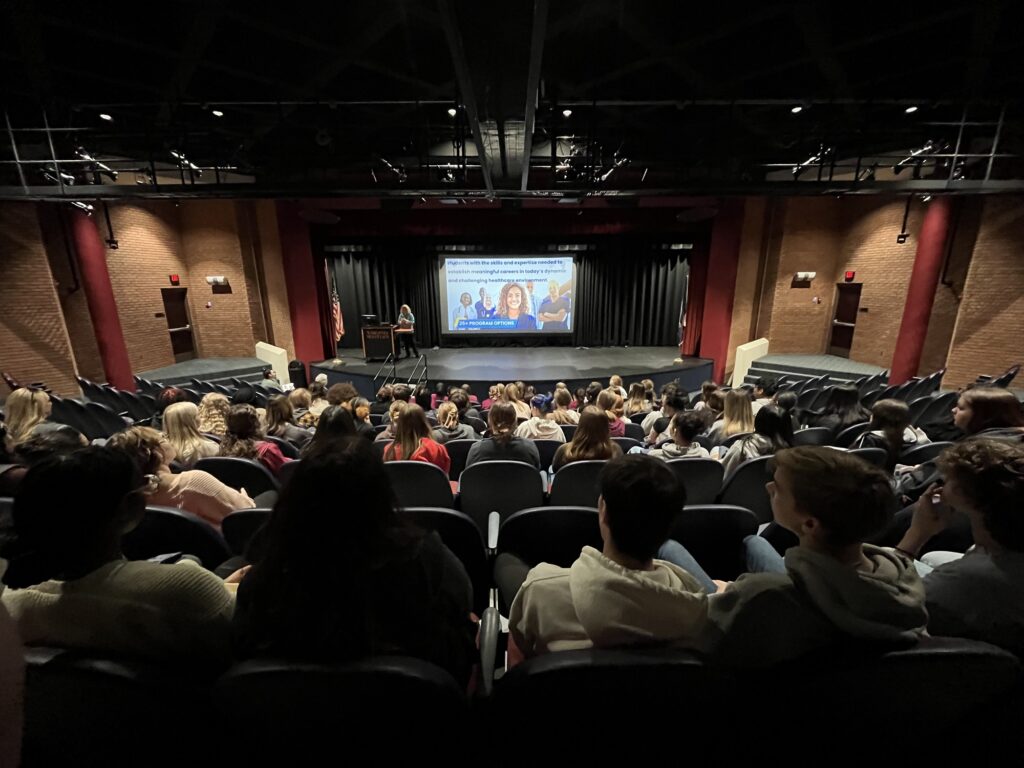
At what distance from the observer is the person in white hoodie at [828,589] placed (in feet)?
3.32

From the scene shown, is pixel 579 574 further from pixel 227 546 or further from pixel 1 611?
pixel 227 546

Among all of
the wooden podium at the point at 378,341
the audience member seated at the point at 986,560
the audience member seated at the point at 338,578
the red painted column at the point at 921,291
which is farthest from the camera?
the wooden podium at the point at 378,341

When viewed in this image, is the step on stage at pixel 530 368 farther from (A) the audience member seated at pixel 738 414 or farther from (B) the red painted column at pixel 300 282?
(A) the audience member seated at pixel 738 414

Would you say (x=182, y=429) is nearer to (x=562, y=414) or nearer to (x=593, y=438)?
(x=593, y=438)

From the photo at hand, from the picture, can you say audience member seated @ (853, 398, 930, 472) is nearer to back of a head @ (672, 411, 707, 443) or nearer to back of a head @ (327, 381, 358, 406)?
back of a head @ (672, 411, 707, 443)

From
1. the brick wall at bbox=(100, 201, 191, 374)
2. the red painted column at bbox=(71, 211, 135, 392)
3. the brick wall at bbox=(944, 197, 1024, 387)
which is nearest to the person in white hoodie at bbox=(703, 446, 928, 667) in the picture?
the brick wall at bbox=(944, 197, 1024, 387)

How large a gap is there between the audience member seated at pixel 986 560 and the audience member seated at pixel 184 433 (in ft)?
12.0

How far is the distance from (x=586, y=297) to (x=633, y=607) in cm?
1295

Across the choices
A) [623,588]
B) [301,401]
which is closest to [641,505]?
[623,588]

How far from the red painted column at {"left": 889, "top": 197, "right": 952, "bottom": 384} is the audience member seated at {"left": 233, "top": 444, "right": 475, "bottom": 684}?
11.3m

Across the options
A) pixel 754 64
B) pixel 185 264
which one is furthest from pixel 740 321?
pixel 185 264

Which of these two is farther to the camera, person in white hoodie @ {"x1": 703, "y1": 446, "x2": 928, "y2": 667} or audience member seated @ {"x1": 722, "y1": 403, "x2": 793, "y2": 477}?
audience member seated @ {"x1": 722, "y1": 403, "x2": 793, "y2": 477}

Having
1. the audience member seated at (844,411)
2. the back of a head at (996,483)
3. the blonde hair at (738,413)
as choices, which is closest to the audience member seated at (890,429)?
the blonde hair at (738,413)

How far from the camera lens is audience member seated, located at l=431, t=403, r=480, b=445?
3732 mm
